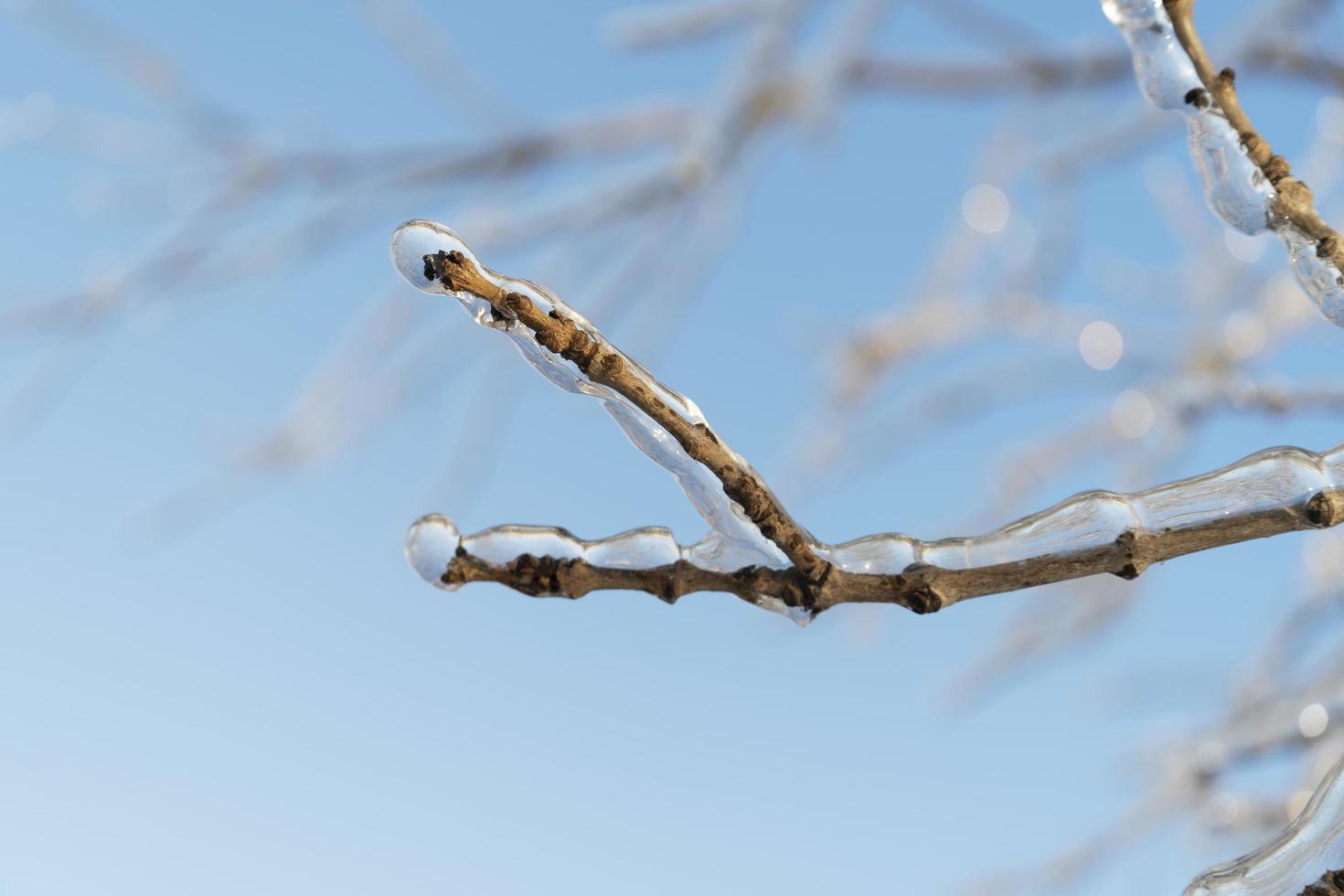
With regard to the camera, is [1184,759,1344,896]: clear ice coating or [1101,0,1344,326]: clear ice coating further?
[1101,0,1344,326]: clear ice coating

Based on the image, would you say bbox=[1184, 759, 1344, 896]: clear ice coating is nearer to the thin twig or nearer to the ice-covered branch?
the ice-covered branch

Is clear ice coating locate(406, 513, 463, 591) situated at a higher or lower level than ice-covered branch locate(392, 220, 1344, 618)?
higher

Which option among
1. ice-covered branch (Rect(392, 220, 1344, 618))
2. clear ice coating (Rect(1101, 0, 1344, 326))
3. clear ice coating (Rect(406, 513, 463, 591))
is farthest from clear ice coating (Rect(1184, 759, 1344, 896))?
clear ice coating (Rect(406, 513, 463, 591))

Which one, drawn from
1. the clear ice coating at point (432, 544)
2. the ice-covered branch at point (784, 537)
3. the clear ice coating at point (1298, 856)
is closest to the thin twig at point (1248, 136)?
the ice-covered branch at point (784, 537)

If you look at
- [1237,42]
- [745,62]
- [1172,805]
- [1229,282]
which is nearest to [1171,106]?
[745,62]

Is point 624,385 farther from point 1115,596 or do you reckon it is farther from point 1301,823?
point 1115,596

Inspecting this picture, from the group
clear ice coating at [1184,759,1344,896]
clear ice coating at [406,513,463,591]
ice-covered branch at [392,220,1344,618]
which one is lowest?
clear ice coating at [1184,759,1344,896]

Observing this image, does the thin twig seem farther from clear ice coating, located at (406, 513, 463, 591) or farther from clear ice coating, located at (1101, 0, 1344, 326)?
clear ice coating, located at (406, 513, 463, 591)
